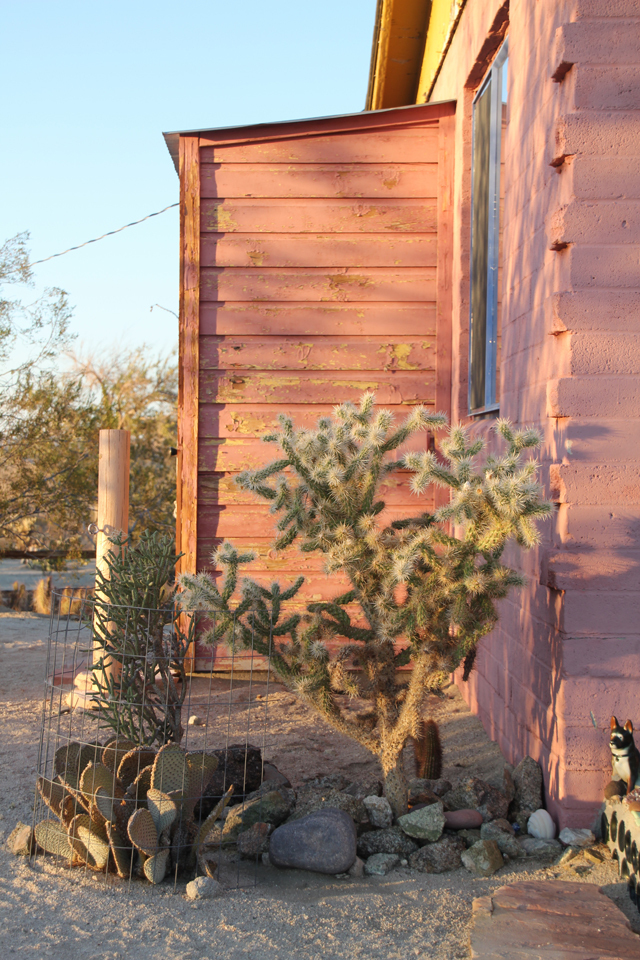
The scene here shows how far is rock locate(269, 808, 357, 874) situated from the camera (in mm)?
3059

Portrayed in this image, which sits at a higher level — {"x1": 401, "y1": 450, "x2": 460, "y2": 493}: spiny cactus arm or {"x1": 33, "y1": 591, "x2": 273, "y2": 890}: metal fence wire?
{"x1": 401, "y1": 450, "x2": 460, "y2": 493}: spiny cactus arm

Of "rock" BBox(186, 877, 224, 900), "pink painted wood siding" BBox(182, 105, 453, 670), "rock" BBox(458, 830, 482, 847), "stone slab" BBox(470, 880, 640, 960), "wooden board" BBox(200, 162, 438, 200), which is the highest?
"wooden board" BBox(200, 162, 438, 200)

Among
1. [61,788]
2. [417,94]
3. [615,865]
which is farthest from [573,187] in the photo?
[417,94]

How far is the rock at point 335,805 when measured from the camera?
336 cm

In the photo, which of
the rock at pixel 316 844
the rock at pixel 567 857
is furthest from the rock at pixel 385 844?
the rock at pixel 567 857

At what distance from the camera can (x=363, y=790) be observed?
3703mm

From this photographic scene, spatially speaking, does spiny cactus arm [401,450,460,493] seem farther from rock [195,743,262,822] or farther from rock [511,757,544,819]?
rock [195,743,262,822]

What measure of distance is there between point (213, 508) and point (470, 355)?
2167mm

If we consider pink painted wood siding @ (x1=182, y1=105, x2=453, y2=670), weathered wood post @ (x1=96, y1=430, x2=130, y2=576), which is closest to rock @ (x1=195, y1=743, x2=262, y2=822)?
weathered wood post @ (x1=96, y1=430, x2=130, y2=576)

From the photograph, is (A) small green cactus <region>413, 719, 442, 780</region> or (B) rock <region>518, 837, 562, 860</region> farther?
(A) small green cactus <region>413, 719, 442, 780</region>

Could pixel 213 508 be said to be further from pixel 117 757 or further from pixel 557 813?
pixel 557 813

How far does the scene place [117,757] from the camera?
10.5 feet

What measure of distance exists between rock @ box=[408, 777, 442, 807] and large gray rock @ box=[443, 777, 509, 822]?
73 millimetres

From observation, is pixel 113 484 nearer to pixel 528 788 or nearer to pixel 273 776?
pixel 273 776
